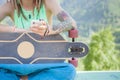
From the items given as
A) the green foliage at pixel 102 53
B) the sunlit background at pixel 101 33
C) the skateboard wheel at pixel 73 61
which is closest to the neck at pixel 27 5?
the skateboard wheel at pixel 73 61

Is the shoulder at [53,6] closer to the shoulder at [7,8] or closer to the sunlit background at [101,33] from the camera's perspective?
the shoulder at [7,8]

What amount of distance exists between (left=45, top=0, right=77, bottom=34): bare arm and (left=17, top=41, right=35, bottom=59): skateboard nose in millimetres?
131

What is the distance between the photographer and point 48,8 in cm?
181

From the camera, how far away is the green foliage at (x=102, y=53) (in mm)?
8266

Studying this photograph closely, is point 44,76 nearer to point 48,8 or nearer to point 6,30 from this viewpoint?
point 6,30

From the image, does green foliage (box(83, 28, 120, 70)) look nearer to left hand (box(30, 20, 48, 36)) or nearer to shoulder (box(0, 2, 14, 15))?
shoulder (box(0, 2, 14, 15))

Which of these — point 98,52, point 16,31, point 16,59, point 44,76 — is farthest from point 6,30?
point 98,52

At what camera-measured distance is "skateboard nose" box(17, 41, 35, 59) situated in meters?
1.55

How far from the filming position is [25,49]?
155 cm

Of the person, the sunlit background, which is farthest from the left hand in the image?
the sunlit background

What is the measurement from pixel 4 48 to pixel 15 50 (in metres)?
0.05

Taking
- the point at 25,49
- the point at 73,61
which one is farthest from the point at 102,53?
the point at 25,49

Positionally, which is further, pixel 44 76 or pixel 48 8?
pixel 48 8

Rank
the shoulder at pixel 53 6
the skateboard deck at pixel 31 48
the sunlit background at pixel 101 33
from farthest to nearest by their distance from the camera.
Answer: the sunlit background at pixel 101 33, the shoulder at pixel 53 6, the skateboard deck at pixel 31 48
